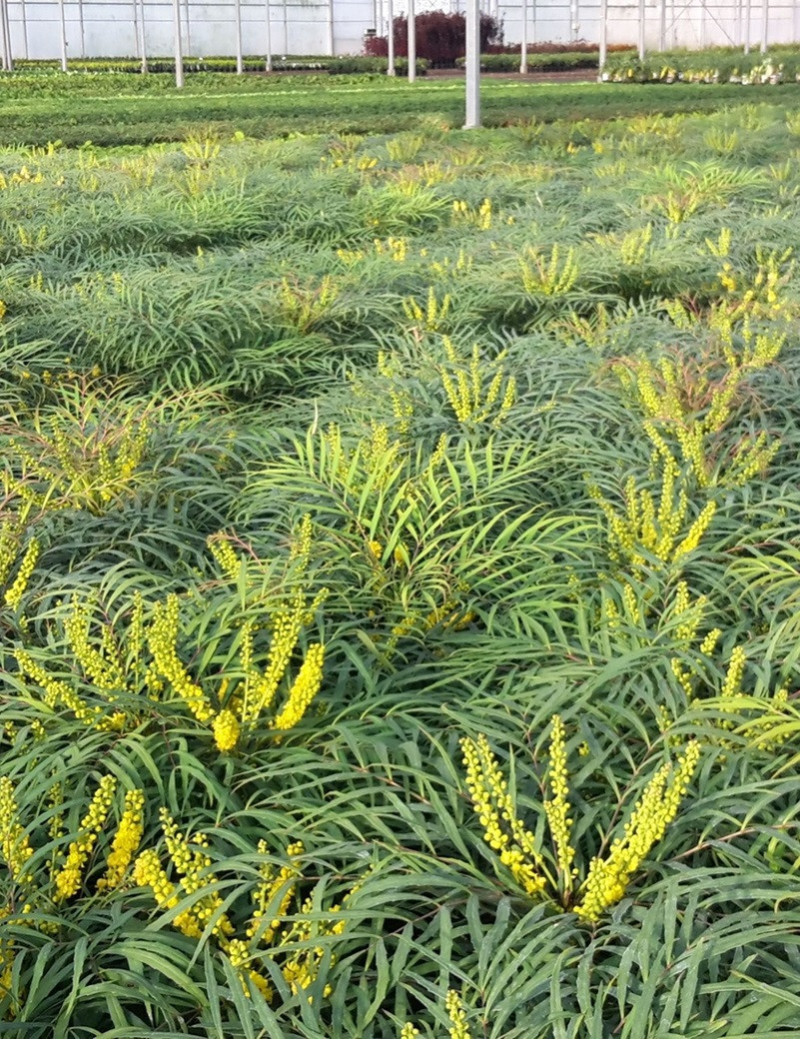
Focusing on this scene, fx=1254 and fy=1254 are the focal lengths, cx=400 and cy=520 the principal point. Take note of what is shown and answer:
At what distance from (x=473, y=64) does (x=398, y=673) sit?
12.8m

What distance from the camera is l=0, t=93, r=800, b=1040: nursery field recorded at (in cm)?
154

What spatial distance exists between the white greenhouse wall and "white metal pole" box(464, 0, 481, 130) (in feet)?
63.5

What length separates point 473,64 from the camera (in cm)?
1383

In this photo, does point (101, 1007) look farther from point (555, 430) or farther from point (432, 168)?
point (432, 168)

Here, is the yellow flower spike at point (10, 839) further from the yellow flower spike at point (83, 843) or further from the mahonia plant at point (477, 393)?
the mahonia plant at point (477, 393)

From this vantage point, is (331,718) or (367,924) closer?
(367,924)

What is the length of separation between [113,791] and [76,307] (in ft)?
9.59

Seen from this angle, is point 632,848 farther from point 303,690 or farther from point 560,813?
point 303,690

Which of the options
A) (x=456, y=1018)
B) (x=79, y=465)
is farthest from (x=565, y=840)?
(x=79, y=465)

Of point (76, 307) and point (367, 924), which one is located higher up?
point (76, 307)

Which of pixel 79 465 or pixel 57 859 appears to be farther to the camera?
pixel 79 465

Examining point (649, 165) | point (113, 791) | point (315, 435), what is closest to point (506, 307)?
point (315, 435)

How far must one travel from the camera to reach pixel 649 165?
8234 mm

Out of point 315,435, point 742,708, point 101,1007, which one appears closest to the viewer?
point 101,1007
